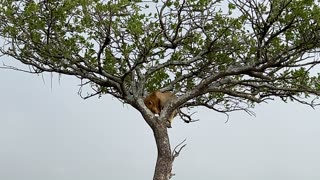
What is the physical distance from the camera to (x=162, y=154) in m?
9.87

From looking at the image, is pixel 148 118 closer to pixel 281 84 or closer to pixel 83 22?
pixel 83 22

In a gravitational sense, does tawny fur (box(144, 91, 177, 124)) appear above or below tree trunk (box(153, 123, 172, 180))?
above

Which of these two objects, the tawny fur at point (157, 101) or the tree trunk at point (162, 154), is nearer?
the tree trunk at point (162, 154)

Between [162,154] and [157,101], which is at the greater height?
[157,101]

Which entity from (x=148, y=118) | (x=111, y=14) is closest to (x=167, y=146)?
(x=148, y=118)

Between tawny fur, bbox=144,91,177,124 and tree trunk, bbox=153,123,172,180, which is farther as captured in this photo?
tawny fur, bbox=144,91,177,124

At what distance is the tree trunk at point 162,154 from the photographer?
9789 millimetres

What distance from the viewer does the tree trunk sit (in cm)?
979

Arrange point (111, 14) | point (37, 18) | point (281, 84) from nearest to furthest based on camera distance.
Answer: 1. point (111, 14)
2. point (37, 18)
3. point (281, 84)

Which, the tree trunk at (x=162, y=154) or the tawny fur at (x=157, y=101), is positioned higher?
the tawny fur at (x=157, y=101)

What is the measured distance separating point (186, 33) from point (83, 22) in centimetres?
219

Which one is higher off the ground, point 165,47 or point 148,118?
point 165,47

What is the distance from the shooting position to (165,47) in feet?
33.9

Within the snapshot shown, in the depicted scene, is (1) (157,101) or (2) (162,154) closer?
(2) (162,154)
